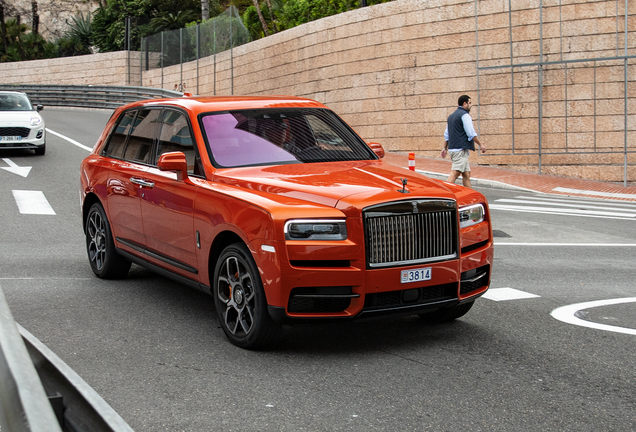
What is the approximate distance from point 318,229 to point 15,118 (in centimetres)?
1630

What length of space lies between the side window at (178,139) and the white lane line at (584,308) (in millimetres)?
3055

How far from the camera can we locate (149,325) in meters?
5.84

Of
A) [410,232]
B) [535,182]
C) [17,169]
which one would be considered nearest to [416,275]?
[410,232]

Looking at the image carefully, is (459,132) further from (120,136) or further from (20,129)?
(20,129)

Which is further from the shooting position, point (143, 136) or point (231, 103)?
point (143, 136)

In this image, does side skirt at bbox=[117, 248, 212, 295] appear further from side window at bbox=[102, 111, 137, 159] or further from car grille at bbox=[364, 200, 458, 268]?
car grille at bbox=[364, 200, 458, 268]

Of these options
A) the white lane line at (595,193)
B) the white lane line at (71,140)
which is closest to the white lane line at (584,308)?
the white lane line at (595,193)

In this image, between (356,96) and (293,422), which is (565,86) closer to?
(356,96)

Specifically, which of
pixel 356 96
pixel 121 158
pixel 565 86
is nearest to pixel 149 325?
pixel 121 158

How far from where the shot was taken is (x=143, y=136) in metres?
7.05

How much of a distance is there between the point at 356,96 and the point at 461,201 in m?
19.1

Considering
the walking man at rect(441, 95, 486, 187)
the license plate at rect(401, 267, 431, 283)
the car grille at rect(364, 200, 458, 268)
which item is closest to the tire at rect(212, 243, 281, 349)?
the car grille at rect(364, 200, 458, 268)

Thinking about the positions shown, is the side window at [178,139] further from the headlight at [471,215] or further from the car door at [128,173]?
the headlight at [471,215]

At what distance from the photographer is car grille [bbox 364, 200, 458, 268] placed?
Result: 193 inches
